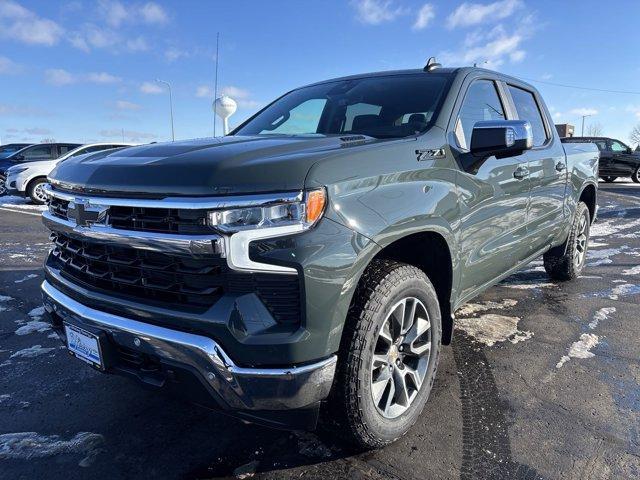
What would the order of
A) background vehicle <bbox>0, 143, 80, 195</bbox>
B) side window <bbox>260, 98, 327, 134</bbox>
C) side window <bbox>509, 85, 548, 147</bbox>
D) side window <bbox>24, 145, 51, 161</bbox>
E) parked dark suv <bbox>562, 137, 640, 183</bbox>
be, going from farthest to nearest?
parked dark suv <bbox>562, 137, 640, 183</bbox>
side window <bbox>24, 145, 51, 161</bbox>
background vehicle <bbox>0, 143, 80, 195</bbox>
side window <bbox>509, 85, 548, 147</bbox>
side window <bbox>260, 98, 327, 134</bbox>

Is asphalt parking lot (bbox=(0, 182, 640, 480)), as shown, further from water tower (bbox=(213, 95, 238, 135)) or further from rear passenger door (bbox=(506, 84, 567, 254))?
water tower (bbox=(213, 95, 238, 135))

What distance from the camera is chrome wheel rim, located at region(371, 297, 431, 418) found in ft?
7.36

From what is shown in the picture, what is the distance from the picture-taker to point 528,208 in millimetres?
3547

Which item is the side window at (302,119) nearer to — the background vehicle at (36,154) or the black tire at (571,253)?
the black tire at (571,253)

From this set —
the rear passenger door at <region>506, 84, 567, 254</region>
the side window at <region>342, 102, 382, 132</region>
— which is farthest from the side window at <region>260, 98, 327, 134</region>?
the rear passenger door at <region>506, 84, 567, 254</region>

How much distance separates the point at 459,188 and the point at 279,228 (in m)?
1.28

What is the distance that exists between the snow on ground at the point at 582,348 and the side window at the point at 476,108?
163cm

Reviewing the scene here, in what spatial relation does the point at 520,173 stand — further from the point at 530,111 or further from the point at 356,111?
the point at 356,111

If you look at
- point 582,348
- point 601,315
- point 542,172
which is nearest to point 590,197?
point 601,315

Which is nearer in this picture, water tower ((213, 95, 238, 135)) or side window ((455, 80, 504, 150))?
side window ((455, 80, 504, 150))

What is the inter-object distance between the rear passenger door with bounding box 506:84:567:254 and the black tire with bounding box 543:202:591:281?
2.01ft

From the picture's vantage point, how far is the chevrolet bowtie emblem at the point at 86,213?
2.07m

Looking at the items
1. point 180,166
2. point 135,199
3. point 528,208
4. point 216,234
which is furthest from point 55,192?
point 528,208

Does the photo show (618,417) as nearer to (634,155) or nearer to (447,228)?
(447,228)
